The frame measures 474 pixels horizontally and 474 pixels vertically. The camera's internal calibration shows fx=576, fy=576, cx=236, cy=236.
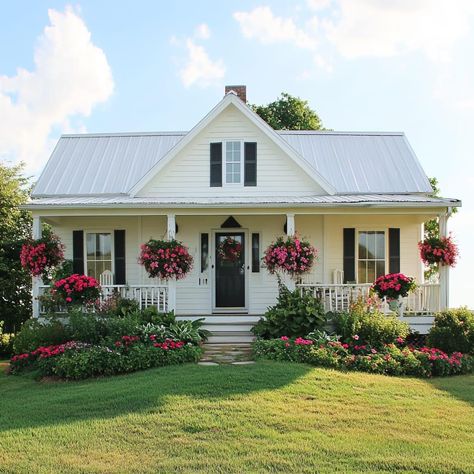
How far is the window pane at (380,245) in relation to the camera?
15953 millimetres

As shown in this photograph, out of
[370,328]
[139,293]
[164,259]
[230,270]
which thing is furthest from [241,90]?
[370,328]

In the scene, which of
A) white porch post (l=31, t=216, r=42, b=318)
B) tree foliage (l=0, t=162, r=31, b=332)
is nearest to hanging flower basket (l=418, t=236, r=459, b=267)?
white porch post (l=31, t=216, r=42, b=318)

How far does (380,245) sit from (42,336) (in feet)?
29.9

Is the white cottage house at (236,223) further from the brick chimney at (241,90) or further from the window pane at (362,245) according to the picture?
the brick chimney at (241,90)

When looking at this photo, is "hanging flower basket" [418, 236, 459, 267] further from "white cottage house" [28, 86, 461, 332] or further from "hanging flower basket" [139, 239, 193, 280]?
"hanging flower basket" [139, 239, 193, 280]

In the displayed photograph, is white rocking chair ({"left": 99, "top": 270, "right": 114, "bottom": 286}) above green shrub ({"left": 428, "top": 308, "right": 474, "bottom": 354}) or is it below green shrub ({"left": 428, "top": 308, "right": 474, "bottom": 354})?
above

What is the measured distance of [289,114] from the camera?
95.6 feet

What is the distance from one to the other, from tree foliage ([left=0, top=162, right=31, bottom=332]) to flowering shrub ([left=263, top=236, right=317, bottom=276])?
9949 millimetres

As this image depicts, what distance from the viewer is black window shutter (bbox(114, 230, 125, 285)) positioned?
1597 centimetres

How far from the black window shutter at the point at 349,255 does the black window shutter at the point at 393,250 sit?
1.01m

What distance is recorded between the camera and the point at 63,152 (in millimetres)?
18406

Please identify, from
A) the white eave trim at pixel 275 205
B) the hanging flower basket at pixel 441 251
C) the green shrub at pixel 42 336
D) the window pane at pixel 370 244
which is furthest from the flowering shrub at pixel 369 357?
the window pane at pixel 370 244

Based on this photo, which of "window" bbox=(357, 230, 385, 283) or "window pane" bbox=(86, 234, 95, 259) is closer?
"window" bbox=(357, 230, 385, 283)

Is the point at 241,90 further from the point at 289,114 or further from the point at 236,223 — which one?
the point at 289,114
